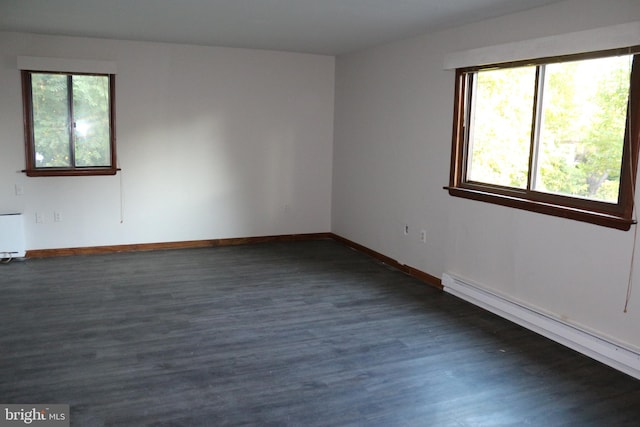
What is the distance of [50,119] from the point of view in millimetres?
5711

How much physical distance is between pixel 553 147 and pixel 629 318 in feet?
4.29

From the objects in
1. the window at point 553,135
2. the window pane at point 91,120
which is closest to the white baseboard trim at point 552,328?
the window at point 553,135

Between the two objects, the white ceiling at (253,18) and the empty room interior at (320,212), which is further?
the white ceiling at (253,18)

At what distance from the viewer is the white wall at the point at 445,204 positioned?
3.44 metres

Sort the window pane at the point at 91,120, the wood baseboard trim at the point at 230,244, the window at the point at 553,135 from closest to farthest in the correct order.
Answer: the window at the point at 553,135
the wood baseboard trim at the point at 230,244
the window pane at the point at 91,120

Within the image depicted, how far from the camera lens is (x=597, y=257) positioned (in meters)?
3.46

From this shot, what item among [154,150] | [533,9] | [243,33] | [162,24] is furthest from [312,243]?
[533,9]

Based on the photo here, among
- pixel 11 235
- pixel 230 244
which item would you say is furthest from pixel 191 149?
pixel 11 235

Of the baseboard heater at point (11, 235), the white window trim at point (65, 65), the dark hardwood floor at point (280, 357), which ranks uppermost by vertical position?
the white window trim at point (65, 65)

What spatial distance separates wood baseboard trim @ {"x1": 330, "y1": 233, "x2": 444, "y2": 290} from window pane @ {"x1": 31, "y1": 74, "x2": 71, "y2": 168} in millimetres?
3414

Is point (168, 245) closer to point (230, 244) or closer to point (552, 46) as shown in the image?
point (230, 244)

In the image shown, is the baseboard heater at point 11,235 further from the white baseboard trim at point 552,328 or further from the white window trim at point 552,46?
the white window trim at point 552,46

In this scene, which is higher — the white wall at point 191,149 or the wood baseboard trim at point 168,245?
the white wall at point 191,149

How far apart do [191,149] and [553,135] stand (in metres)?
4.02
